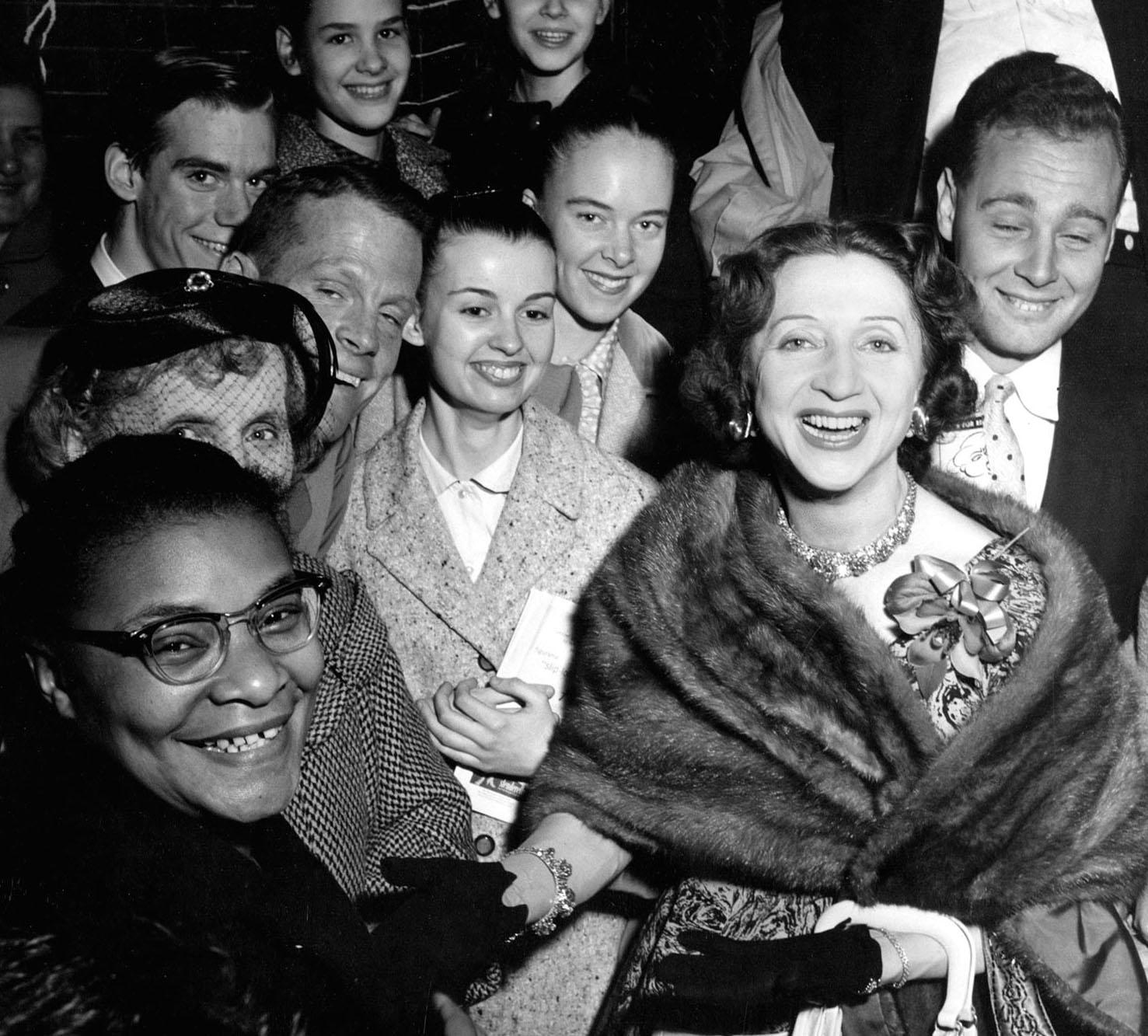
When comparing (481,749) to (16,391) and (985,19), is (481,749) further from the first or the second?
(985,19)

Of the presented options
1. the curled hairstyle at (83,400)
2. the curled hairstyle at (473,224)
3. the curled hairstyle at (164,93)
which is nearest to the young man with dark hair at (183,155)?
the curled hairstyle at (164,93)

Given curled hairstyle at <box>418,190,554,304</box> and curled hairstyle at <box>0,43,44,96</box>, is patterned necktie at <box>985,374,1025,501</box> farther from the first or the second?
curled hairstyle at <box>0,43,44,96</box>

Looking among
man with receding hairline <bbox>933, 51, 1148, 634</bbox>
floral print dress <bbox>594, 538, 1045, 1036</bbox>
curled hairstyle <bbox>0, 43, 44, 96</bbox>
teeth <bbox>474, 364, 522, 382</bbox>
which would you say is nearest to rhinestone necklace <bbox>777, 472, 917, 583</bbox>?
floral print dress <bbox>594, 538, 1045, 1036</bbox>

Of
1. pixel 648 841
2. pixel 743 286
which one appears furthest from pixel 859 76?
pixel 648 841

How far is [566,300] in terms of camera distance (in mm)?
3535

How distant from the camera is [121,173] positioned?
3.20 metres

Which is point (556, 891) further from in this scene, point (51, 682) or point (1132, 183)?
point (1132, 183)

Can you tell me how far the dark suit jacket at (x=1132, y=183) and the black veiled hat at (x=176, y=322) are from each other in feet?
5.43

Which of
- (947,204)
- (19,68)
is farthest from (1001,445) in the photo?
(19,68)

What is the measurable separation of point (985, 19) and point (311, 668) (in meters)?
2.56

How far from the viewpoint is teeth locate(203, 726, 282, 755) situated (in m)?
1.83

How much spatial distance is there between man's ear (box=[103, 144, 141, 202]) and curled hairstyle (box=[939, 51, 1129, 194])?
2.22 meters

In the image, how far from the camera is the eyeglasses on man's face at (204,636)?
1.72 meters

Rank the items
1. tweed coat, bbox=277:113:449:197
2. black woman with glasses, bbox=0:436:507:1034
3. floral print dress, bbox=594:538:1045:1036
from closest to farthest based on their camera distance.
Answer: black woman with glasses, bbox=0:436:507:1034, floral print dress, bbox=594:538:1045:1036, tweed coat, bbox=277:113:449:197
